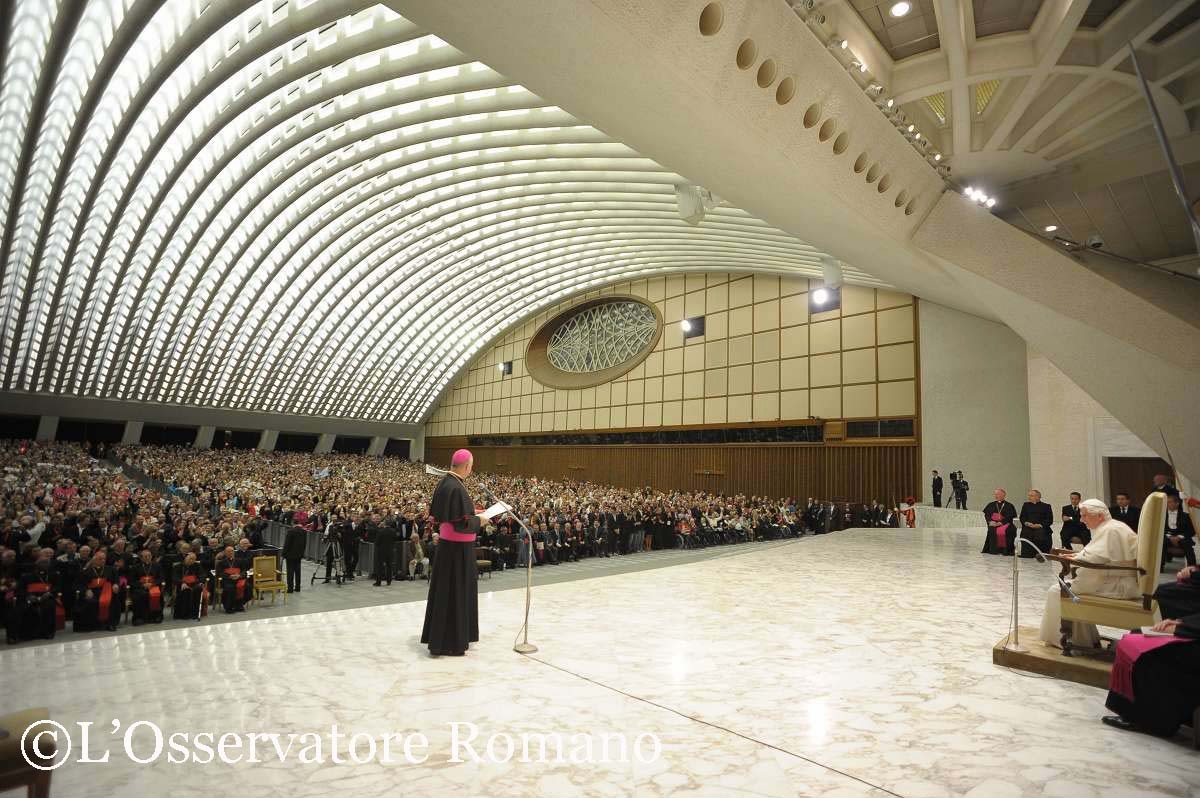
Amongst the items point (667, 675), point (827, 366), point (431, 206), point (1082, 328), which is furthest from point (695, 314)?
point (667, 675)

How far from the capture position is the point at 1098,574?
4.58 m

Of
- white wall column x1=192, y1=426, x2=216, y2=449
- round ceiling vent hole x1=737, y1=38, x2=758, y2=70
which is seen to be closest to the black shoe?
round ceiling vent hole x1=737, y1=38, x2=758, y2=70

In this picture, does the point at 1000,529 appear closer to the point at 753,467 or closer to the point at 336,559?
the point at 336,559

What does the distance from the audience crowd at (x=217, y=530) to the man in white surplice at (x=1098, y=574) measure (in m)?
4.22

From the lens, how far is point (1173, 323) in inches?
336

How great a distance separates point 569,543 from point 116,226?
18.7 meters

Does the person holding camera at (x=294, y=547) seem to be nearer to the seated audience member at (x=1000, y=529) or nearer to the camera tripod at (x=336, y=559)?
the camera tripod at (x=336, y=559)

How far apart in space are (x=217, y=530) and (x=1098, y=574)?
12643 mm

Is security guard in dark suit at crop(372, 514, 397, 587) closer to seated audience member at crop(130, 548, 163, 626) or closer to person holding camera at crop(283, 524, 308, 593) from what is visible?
person holding camera at crop(283, 524, 308, 593)

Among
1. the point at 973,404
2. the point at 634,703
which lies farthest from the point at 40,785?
the point at 973,404

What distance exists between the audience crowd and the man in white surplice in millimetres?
A: 4224

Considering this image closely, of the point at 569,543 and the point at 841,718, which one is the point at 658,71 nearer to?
the point at 841,718

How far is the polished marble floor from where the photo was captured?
9.52ft

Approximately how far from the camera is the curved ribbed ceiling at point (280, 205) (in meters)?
12.8
